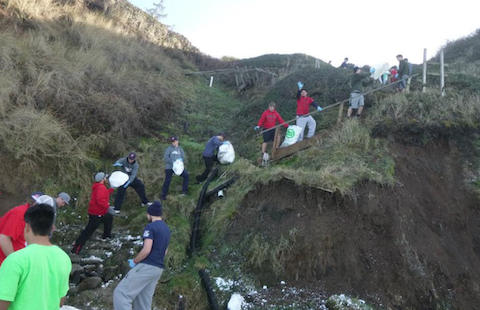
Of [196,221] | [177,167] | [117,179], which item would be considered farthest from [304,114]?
[117,179]

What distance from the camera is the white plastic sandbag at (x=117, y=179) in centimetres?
766

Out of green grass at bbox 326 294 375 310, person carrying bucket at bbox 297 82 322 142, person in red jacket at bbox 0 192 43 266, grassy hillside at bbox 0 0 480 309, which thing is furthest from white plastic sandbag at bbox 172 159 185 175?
person in red jacket at bbox 0 192 43 266

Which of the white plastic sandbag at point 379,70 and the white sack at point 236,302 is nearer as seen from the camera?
the white sack at point 236,302

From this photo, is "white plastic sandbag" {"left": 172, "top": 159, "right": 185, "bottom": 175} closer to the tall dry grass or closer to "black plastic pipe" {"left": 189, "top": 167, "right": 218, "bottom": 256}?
"black plastic pipe" {"left": 189, "top": 167, "right": 218, "bottom": 256}

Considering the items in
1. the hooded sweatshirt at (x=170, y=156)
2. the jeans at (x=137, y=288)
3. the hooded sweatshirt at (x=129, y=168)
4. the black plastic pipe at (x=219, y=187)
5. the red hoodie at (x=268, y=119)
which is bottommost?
the jeans at (x=137, y=288)

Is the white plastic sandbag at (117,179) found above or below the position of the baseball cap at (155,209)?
above

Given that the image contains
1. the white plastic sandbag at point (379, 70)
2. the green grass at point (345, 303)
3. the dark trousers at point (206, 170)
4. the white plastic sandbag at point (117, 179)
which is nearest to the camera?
the green grass at point (345, 303)

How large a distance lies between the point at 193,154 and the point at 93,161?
3058 millimetres

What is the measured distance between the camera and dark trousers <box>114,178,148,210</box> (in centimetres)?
796

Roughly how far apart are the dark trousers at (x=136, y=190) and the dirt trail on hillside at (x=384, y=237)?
2354 mm

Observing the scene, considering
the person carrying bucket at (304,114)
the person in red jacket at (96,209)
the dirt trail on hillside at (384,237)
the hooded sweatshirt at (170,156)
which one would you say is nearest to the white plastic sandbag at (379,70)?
the person carrying bucket at (304,114)

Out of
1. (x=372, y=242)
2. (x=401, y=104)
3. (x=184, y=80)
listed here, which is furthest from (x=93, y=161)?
(x=184, y=80)

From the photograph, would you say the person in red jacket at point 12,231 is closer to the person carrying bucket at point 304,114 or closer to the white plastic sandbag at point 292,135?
the white plastic sandbag at point 292,135

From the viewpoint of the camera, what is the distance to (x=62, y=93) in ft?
30.8
